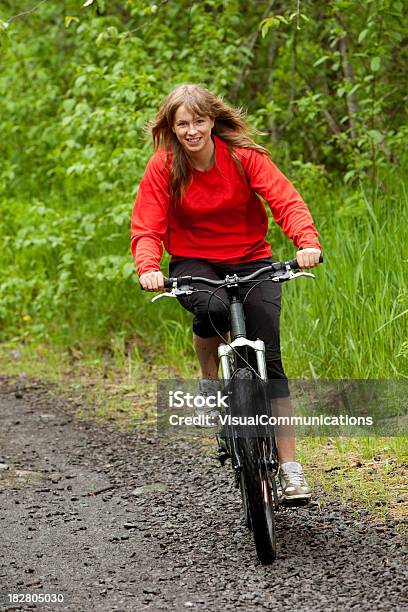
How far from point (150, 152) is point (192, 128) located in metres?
3.59

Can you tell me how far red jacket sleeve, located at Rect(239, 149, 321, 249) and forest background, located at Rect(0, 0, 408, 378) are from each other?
58.1 inches

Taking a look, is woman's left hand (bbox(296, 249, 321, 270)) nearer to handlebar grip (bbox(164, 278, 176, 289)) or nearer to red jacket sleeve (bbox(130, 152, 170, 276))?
handlebar grip (bbox(164, 278, 176, 289))

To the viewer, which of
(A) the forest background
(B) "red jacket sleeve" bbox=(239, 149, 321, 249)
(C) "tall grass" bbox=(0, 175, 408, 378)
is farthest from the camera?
(A) the forest background

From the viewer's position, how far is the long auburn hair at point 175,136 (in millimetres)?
4207

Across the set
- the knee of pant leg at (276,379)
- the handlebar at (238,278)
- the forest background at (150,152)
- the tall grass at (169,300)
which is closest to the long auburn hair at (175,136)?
the handlebar at (238,278)

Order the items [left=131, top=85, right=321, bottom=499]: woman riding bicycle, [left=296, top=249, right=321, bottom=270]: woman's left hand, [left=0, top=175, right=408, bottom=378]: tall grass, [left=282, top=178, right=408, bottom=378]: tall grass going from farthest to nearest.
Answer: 1. [left=0, top=175, right=408, bottom=378]: tall grass
2. [left=282, top=178, right=408, bottom=378]: tall grass
3. [left=131, top=85, right=321, bottom=499]: woman riding bicycle
4. [left=296, top=249, right=321, bottom=270]: woman's left hand

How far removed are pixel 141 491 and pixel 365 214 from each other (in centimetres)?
278

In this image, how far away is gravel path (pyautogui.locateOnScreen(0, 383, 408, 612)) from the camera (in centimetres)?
360

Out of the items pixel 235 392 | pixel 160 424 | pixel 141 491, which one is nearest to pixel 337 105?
pixel 160 424

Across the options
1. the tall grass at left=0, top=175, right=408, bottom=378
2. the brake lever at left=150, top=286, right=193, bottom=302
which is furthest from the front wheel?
the tall grass at left=0, top=175, right=408, bottom=378

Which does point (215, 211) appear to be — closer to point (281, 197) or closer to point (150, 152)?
point (281, 197)

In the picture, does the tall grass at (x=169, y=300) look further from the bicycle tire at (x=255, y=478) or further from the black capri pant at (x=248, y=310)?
the bicycle tire at (x=255, y=478)

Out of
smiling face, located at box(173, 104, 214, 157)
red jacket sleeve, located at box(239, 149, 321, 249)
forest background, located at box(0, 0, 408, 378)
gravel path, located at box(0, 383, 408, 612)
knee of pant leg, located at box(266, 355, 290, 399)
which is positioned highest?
forest background, located at box(0, 0, 408, 378)

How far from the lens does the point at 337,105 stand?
30.2ft
